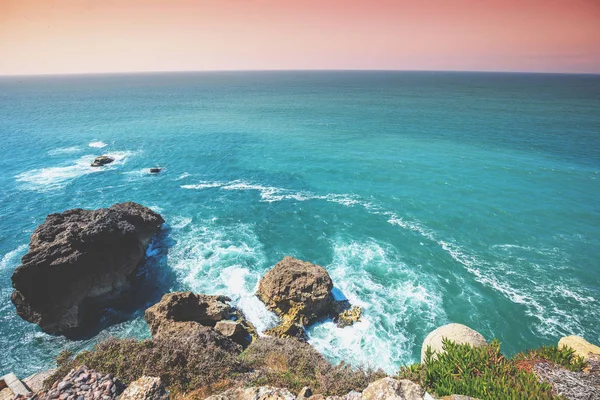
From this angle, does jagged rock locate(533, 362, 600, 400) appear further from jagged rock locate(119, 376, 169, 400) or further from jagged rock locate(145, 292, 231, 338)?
jagged rock locate(145, 292, 231, 338)

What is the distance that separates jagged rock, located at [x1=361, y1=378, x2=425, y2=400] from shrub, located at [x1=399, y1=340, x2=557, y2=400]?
Answer: 132 inches

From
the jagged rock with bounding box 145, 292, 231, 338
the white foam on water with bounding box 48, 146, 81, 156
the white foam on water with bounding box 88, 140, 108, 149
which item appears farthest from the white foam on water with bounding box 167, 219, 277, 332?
the white foam on water with bounding box 48, 146, 81, 156

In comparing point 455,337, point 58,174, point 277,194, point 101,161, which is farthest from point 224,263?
point 58,174

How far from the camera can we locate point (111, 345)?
1680cm

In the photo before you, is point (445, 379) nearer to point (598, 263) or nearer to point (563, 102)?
point (598, 263)

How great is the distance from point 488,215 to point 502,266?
12.0 metres

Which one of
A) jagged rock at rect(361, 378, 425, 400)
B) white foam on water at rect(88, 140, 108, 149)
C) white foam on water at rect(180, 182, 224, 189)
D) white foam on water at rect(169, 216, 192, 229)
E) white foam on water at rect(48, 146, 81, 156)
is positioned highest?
white foam on water at rect(88, 140, 108, 149)

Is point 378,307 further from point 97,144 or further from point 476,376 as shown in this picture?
point 97,144

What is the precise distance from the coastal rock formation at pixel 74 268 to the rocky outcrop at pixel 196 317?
8.33 m

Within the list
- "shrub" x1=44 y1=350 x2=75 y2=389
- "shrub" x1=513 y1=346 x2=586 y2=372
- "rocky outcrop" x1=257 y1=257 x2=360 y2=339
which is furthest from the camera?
"rocky outcrop" x1=257 y1=257 x2=360 y2=339

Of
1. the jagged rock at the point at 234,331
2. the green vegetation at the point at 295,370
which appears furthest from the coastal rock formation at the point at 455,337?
the jagged rock at the point at 234,331

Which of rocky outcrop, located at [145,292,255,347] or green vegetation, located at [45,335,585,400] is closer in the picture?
green vegetation, located at [45,335,585,400]

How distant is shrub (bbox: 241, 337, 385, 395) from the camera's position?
50.4ft

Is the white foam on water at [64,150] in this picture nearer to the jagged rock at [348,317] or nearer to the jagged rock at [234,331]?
the jagged rock at [234,331]
